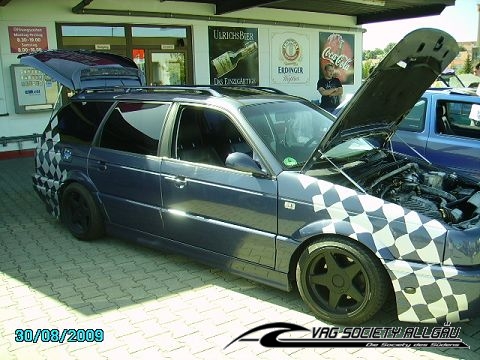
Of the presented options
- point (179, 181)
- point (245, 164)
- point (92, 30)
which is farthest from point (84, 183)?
point (92, 30)

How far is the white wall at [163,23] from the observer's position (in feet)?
31.7

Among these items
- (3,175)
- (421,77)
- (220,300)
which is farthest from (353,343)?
(3,175)

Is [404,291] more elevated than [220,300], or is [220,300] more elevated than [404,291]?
[404,291]

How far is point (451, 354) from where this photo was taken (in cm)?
294

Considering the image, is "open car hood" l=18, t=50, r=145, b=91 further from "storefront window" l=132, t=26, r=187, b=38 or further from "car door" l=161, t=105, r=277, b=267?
"storefront window" l=132, t=26, r=187, b=38

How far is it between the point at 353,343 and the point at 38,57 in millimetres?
4660

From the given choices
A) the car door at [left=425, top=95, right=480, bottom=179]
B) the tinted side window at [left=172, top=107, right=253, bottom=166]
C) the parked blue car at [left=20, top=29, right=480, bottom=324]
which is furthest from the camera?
the car door at [left=425, top=95, right=480, bottom=179]

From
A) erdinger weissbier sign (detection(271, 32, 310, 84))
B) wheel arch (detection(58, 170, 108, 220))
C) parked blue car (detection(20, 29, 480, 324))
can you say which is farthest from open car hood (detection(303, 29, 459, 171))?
erdinger weissbier sign (detection(271, 32, 310, 84))

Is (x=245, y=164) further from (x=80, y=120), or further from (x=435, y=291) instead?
(x=80, y=120)

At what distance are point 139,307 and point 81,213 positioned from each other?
1786 millimetres

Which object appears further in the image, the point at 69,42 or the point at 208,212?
the point at 69,42

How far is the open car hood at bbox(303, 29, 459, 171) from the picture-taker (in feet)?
10.6

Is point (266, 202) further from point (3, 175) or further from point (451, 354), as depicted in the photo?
point (3, 175)

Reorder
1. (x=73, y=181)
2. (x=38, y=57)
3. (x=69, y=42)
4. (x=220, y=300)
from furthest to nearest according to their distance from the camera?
(x=69, y=42) < (x=38, y=57) < (x=73, y=181) < (x=220, y=300)
